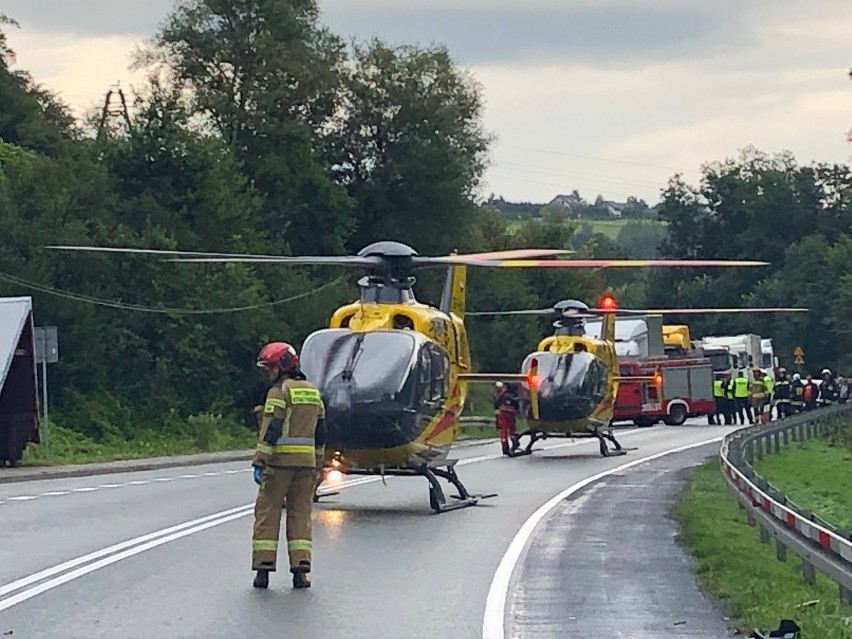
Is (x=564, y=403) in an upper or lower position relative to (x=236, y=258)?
lower

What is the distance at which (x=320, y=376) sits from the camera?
20641 mm

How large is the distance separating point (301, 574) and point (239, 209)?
3998 centimetres

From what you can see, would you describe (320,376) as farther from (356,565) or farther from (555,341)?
(555,341)

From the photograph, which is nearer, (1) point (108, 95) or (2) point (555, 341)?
(2) point (555, 341)

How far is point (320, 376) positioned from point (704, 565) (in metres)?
6.66

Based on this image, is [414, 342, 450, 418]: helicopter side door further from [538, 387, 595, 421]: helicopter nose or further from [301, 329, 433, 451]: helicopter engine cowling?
[538, 387, 595, 421]: helicopter nose

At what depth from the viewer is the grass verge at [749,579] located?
11.7 meters

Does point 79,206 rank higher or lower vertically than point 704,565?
higher

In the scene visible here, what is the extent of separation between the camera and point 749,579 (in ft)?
46.6

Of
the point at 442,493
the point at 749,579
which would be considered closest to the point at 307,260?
the point at 442,493

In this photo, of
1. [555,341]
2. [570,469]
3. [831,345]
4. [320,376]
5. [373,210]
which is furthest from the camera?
[831,345]

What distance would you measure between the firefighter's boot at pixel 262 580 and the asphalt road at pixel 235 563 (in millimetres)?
163

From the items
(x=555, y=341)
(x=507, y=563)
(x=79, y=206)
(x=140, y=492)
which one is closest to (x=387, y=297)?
(x=140, y=492)

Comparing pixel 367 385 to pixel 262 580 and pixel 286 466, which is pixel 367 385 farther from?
pixel 262 580
